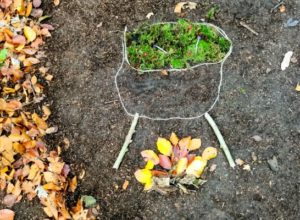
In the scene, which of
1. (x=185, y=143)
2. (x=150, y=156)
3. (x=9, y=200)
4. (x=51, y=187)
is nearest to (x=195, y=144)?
(x=185, y=143)

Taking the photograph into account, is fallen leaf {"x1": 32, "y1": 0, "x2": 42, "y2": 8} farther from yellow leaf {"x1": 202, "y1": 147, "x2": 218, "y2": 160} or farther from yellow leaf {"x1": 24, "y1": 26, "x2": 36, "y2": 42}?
yellow leaf {"x1": 202, "y1": 147, "x2": 218, "y2": 160}

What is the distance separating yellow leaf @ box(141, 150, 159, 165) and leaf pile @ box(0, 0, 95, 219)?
599 millimetres

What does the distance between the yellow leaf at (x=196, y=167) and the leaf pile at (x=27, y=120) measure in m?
0.90

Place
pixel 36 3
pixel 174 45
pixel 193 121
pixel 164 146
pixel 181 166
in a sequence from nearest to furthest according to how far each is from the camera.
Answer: pixel 181 166 → pixel 164 146 → pixel 193 121 → pixel 174 45 → pixel 36 3

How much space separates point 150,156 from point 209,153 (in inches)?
18.7

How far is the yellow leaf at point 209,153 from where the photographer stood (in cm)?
388

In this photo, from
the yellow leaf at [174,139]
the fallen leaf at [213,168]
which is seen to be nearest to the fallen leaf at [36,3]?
the yellow leaf at [174,139]

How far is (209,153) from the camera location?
12.8 ft

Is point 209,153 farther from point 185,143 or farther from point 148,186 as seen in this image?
point 148,186

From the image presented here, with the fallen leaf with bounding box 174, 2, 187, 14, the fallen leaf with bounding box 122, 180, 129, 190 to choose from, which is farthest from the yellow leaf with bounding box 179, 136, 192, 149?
the fallen leaf with bounding box 174, 2, 187, 14

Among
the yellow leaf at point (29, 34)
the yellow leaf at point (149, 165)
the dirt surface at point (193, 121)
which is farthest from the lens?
the yellow leaf at point (29, 34)

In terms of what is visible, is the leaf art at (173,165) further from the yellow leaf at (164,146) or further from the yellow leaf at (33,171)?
the yellow leaf at (33,171)

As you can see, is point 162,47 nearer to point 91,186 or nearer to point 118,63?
point 118,63

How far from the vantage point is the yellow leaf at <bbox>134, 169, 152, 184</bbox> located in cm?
385
